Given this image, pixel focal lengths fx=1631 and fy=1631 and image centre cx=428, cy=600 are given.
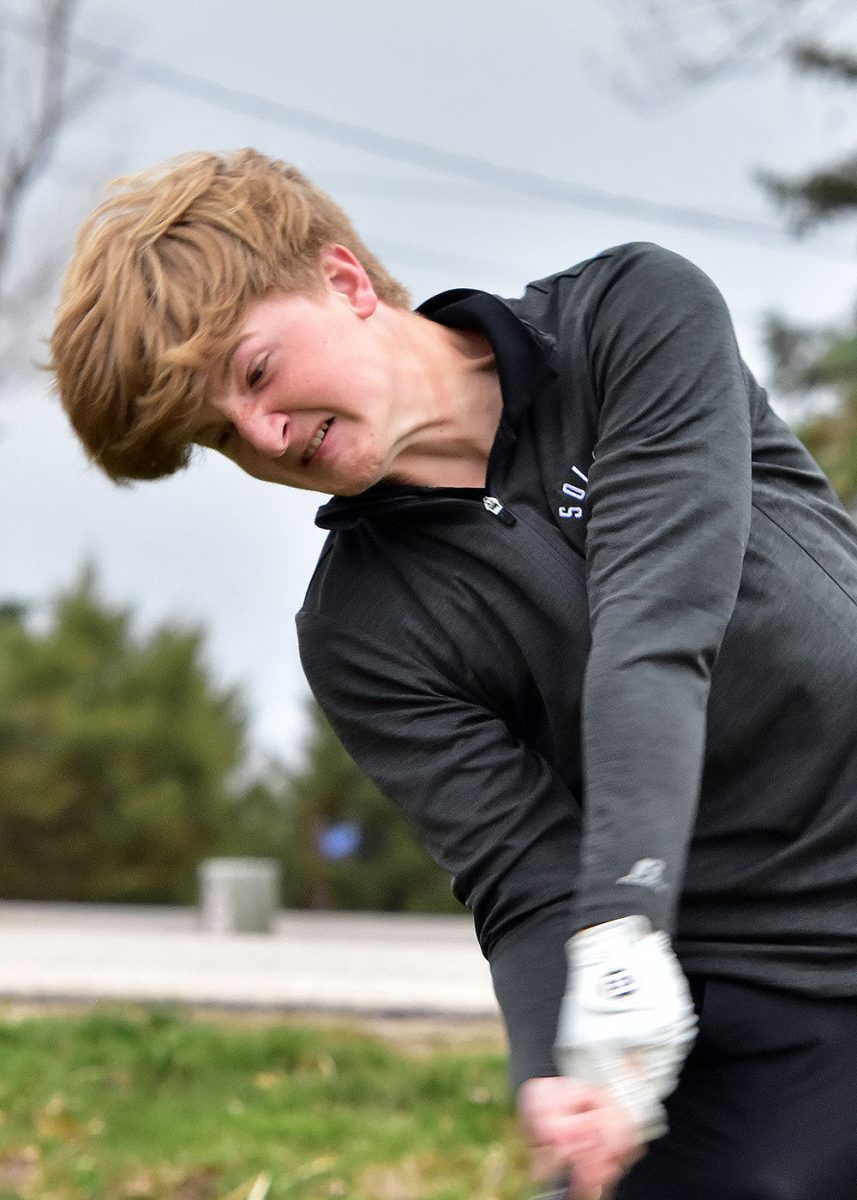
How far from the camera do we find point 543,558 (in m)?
1.91

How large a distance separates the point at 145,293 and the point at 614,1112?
1036 millimetres

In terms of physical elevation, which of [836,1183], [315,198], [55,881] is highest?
[315,198]

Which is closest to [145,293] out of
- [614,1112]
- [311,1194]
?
[614,1112]

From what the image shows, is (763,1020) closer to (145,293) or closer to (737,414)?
(737,414)

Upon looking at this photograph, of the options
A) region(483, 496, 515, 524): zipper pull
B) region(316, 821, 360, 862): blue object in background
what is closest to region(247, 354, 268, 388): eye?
region(483, 496, 515, 524): zipper pull

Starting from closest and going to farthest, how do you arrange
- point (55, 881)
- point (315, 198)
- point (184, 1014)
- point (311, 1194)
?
point (315, 198)
point (311, 1194)
point (184, 1014)
point (55, 881)

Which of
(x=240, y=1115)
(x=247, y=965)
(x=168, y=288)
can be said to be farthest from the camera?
(x=247, y=965)

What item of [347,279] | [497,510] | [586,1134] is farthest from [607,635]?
[347,279]

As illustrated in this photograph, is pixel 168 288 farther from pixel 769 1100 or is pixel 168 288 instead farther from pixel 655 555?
pixel 769 1100

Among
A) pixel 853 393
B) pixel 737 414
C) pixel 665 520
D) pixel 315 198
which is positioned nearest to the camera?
pixel 665 520

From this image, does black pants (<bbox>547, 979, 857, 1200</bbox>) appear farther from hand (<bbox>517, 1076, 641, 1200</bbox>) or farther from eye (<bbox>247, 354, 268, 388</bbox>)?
eye (<bbox>247, 354, 268, 388</bbox>)

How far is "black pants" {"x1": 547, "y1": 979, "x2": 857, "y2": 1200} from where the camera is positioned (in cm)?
184

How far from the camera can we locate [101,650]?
18922 mm

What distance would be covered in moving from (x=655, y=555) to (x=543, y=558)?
10.1 inches
